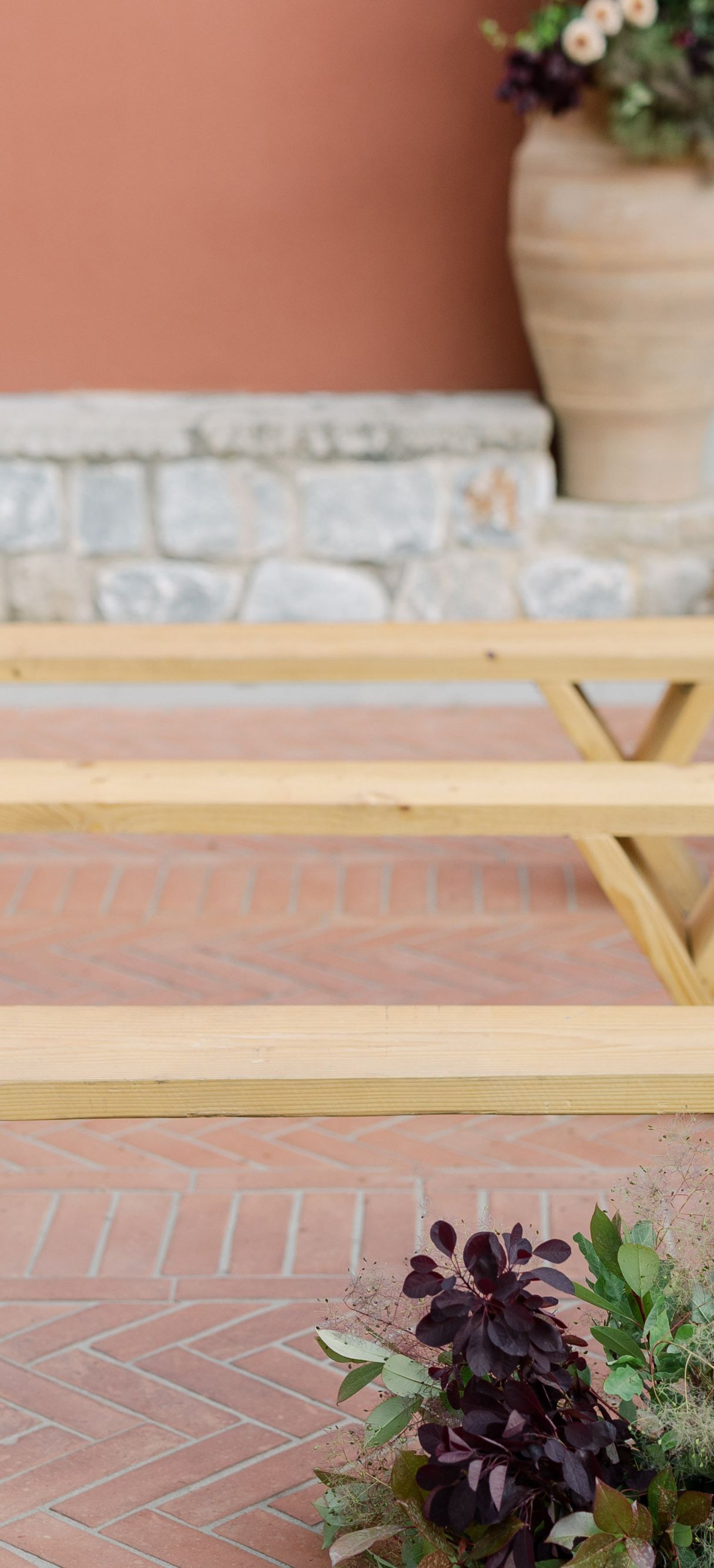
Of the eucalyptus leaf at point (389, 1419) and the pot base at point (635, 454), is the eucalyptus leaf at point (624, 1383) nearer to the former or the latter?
the eucalyptus leaf at point (389, 1419)

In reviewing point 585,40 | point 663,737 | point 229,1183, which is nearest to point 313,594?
point 585,40

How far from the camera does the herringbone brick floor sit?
7.06 feet

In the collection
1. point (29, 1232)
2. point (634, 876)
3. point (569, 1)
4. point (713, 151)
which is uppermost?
point (569, 1)

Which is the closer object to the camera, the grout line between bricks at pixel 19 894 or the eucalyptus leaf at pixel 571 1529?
the eucalyptus leaf at pixel 571 1529

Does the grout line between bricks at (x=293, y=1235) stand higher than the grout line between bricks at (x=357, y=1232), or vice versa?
the grout line between bricks at (x=357, y=1232)

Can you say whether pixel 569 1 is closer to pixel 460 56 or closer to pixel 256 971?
pixel 460 56

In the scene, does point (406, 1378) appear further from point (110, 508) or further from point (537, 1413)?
point (110, 508)

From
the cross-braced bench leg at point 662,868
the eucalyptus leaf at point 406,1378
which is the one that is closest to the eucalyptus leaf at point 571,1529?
the eucalyptus leaf at point 406,1378

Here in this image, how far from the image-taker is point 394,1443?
1928 millimetres

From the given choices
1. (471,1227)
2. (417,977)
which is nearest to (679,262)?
(417,977)

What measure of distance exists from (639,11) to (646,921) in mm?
3182

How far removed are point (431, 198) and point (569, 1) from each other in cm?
79

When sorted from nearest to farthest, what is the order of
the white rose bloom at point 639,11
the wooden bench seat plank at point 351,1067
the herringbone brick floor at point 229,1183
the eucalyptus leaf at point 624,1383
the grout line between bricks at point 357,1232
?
1. the eucalyptus leaf at point 624,1383
2. the wooden bench seat plank at point 351,1067
3. the herringbone brick floor at point 229,1183
4. the grout line between bricks at point 357,1232
5. the white rose bloom at point 639,11

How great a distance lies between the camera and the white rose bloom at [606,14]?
4980 millimetres
